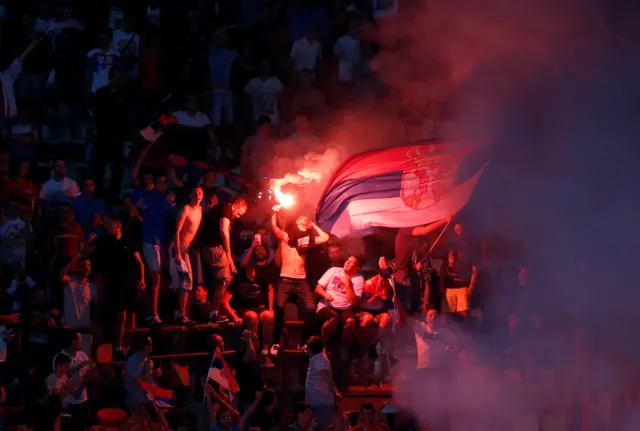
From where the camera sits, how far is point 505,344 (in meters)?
8.57

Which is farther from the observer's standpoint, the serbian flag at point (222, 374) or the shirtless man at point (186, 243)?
the shirtless man at point (186, 243)

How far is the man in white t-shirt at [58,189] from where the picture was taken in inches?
335

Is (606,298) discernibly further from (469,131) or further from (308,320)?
(308,320)

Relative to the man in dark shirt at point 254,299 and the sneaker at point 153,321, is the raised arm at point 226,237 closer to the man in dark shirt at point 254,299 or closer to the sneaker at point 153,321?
the man in dark shirt at point 254,299

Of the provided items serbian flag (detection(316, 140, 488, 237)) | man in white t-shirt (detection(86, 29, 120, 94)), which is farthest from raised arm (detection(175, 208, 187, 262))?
man in white t-shirt (detection(86, 29, 120, 94))

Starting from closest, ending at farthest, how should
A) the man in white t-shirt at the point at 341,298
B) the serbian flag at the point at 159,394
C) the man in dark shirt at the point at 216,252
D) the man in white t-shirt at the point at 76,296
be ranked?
the serbian flag at the point at 159,394
the man in white t-shirt at the point at 76,296
the man in dark shirt at the point at 216,252
the man in white t-shirt at the point at 341,298

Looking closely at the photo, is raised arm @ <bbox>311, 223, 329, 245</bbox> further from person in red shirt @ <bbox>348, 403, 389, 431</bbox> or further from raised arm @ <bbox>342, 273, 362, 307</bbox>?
person in red shirt @ <bbox>348, 403, 389, 431</bbox>

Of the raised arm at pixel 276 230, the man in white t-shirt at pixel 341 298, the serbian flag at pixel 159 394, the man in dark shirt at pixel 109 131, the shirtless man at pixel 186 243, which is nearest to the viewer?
the serbian flag at pixel 159 394

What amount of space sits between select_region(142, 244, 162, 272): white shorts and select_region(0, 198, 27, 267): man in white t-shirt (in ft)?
3.52

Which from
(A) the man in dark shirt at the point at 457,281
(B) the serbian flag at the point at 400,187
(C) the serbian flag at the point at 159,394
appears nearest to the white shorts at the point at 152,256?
(C) the serbian flag at the point at 159,394

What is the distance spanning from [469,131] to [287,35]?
2023 millimetres

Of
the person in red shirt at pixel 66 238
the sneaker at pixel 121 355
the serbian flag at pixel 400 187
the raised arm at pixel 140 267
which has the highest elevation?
the serbian flag at pixel 400 187

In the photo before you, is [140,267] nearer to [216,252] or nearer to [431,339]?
[216,252]

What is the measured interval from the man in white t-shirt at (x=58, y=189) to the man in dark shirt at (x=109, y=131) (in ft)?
1.07
